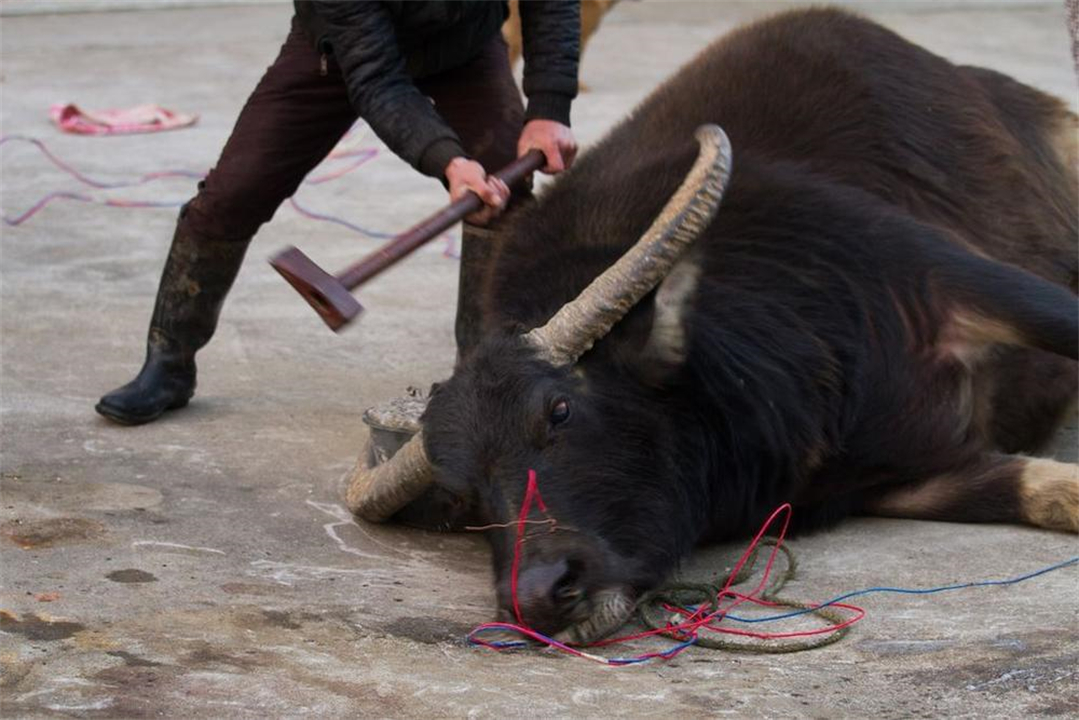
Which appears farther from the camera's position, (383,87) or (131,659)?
(383,87)

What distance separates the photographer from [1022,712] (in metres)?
3.77

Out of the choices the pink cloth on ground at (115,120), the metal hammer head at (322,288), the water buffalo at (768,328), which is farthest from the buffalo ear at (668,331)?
the pink cloth on ground at (115,120)

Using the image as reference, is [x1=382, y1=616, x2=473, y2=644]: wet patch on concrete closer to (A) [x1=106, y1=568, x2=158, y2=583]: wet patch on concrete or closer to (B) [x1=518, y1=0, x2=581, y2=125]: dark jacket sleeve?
(A) [x1=106, y1=568, x2=158, y2=583]: wet patch on concrete

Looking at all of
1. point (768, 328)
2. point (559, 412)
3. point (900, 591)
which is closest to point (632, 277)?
point (559, 412)

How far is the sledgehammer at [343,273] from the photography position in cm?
470

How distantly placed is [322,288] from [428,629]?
93cm

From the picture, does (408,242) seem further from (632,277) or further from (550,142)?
(550,142)

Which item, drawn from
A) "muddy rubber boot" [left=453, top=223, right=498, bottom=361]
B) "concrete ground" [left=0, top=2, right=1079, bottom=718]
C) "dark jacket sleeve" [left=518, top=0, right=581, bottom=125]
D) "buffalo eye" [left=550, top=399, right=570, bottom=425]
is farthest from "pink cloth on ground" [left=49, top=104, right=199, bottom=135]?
"buffalo eye" [left=550, top=399, right=570, bottom=425]

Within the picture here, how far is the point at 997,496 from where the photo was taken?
5.26 m

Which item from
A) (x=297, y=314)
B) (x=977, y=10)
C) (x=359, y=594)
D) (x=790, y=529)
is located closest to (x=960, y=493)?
(x=790, y=529)

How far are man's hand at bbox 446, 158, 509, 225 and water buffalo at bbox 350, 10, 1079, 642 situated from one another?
0.16 metres

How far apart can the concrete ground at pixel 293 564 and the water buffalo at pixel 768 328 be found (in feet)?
0.69

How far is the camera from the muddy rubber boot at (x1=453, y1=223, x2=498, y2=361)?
5.98 meters

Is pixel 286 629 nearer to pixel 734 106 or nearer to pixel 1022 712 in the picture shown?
pixel 1022 712
